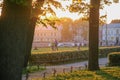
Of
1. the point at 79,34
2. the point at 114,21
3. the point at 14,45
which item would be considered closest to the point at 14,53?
the point at 14,45

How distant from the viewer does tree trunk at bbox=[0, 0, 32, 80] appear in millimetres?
8359

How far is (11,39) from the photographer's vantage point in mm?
8391

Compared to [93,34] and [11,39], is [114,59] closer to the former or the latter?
[93,34]

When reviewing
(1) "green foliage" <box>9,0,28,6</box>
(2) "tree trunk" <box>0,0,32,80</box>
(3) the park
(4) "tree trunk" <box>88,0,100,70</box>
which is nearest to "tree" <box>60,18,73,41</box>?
(3) the park

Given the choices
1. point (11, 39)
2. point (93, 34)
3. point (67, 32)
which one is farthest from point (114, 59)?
point (67, 32)

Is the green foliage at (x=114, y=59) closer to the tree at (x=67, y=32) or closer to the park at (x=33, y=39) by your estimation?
the park at (x=33, y=39)

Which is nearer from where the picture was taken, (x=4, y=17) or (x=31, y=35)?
(x=4, y=17)

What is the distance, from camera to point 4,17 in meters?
8.47

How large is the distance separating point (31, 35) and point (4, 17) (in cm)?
1312

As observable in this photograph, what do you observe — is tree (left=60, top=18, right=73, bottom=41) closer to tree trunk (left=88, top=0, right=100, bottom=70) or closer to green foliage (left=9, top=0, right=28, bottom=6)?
tree trunk (left=88, top=0, right=100, bottom=70)

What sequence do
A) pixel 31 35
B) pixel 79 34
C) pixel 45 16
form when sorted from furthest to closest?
pixel 79 34 < pixel 31 35 < pixel 45 16

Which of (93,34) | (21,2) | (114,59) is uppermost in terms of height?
(21,2)

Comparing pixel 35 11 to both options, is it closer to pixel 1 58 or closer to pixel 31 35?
pixel 31 35

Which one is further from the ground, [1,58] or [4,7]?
[4,7]
